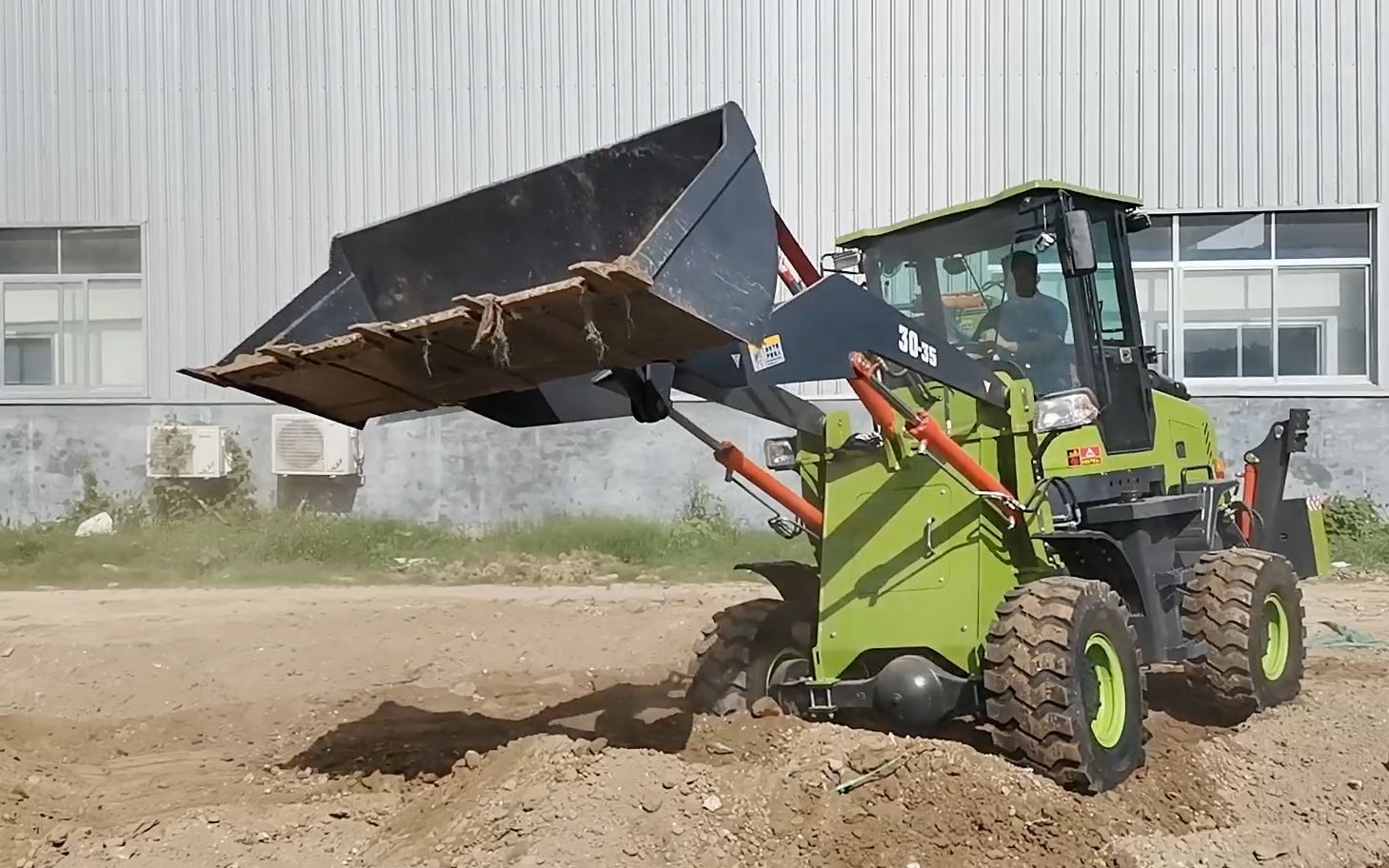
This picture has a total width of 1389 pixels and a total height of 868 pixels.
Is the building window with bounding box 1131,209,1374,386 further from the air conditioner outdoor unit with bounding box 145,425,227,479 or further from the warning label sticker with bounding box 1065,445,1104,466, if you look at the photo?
the air conditioner outdoor unit with bounding box 145,425,227,479

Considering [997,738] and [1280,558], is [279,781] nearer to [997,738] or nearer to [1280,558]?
[997,738]

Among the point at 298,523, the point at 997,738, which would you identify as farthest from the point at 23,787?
the point at 298,523

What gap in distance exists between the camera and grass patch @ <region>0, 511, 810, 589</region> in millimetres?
13008

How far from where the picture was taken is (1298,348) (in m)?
14.7

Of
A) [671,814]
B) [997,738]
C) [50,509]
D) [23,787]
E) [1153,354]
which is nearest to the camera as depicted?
[671,814]

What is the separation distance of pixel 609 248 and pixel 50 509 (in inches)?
485

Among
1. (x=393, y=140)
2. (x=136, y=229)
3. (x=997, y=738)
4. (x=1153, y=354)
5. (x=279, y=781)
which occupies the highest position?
(x=393, y=140)

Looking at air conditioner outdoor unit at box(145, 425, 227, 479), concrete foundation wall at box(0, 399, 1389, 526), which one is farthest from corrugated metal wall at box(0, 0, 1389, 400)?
concrete foundation wall at box(0, 399, 1389, 526)

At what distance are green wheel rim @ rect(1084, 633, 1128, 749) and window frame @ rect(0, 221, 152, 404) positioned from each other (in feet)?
42.0

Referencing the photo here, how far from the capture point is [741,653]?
21.0 feet

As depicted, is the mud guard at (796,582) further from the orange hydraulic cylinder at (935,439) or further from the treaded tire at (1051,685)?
the treaded tire at (1051,685)

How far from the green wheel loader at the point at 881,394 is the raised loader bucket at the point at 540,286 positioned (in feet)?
0.04

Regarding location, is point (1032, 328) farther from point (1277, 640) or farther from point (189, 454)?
point (189, 454)

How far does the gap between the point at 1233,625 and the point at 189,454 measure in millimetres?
11849
